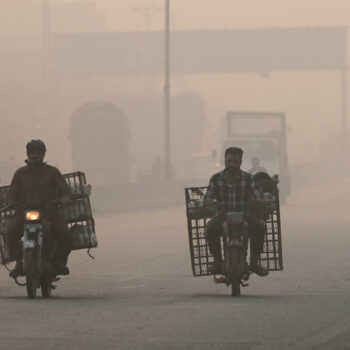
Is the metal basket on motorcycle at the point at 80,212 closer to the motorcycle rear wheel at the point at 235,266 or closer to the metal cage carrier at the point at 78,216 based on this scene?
the metal cage carrier at the point at 78,216

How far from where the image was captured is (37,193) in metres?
12.5

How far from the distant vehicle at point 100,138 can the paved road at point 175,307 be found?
37.3m

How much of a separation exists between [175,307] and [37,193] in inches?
70.9

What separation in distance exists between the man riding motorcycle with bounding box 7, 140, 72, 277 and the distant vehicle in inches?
1855

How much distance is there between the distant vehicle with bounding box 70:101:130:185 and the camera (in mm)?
60562

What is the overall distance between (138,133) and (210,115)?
43533 mm

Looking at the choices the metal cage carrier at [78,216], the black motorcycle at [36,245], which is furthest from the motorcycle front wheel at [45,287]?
the metal cage carrier at [78,216]

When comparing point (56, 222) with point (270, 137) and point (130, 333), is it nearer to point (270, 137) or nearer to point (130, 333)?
point (130, 333)

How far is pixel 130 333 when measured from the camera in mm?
9453

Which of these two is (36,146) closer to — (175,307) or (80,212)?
(80,212)

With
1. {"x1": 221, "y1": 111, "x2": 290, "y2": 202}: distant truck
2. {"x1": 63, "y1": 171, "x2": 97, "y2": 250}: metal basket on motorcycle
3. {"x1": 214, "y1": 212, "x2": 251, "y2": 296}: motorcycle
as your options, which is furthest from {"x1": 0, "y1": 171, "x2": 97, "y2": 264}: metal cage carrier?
{"x1": 221, "y1": 111, "x2": 290, "y2": 202}: distant truck

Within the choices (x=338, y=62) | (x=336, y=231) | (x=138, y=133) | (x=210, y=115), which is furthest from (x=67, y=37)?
(x=210, y=115)

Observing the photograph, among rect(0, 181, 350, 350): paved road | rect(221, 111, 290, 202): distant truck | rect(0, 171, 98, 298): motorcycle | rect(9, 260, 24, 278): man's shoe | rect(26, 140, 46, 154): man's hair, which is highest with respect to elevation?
rect(221, 111, 290, 202): distant truck

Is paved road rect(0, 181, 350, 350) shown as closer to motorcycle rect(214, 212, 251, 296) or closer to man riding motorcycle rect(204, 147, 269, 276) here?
motorcycle rect(214, 212, 251, 296)
